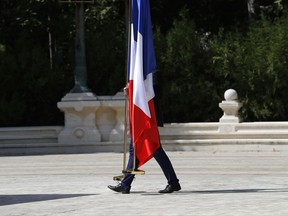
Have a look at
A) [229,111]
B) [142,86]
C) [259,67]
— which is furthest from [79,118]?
[142,86]

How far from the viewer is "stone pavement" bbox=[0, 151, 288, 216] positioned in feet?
37.9

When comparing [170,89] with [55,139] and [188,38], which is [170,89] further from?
[55,139]

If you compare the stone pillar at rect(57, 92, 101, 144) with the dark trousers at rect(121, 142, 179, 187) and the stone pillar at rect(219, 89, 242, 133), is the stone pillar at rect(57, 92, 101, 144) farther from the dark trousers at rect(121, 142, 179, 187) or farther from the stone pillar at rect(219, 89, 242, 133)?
the dark trousers at rect(121, 142, 179, 187)

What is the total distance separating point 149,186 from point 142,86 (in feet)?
5.60

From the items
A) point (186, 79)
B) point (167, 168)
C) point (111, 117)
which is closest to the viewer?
point (167, 168)

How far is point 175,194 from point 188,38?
436 inches

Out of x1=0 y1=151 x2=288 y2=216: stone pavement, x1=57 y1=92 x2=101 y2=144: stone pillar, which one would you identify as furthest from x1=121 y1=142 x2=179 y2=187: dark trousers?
x1=57 y1=92 x2=101 y2=144: stone pillar

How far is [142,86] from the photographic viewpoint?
43.4ft

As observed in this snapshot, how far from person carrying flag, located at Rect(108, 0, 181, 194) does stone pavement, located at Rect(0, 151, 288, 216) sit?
32 centimetres

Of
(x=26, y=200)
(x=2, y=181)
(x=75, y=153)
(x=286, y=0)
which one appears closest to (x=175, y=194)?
(x=26, y=200)

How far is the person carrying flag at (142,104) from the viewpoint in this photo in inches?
516

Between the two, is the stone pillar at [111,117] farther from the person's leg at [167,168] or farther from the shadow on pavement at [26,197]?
the person's leg at [167,168]

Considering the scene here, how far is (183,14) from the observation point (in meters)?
24.5

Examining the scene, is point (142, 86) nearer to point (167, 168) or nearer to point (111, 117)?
point (167, 168)
